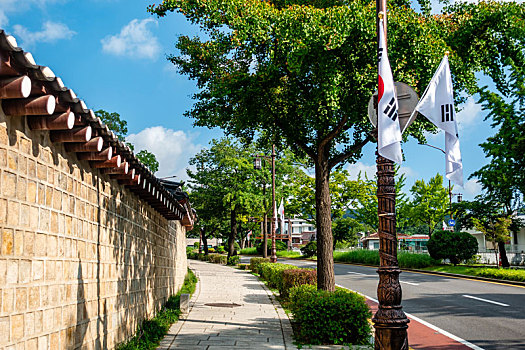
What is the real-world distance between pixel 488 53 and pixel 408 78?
2879mm

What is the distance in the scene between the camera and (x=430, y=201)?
46312mm

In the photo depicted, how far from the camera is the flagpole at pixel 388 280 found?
5.26 metres

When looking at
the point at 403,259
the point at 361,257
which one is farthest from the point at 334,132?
the point at 361,257

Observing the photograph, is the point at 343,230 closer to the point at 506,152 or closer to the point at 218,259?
the point at 218,259

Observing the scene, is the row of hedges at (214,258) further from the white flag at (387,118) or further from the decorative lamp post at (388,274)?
the white flag at (387,118)

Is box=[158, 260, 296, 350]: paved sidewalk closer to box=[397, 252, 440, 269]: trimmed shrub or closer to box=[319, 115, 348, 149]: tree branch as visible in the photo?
box=[319, 115, 348, 149]: tree branch

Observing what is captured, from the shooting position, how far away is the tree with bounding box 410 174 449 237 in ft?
151

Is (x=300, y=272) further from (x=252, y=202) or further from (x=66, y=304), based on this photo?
(x=252, y=202)

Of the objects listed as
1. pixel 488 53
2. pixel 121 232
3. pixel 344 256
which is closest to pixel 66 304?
pixel 121 232

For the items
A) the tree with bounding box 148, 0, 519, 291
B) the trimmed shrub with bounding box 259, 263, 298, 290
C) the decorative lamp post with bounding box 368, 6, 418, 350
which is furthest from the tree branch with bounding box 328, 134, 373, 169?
the decorative lamp post with bounding box 368, 6, 418, 350

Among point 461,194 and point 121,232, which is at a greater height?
point 461,194

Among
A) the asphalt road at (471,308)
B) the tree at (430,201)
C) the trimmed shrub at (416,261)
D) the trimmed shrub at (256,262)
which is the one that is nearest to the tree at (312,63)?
the asphalt road at (471,308)

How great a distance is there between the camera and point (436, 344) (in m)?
8.98

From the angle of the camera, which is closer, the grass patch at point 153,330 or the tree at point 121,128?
Answer: the grass patch at point 153,330
